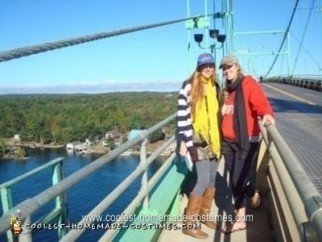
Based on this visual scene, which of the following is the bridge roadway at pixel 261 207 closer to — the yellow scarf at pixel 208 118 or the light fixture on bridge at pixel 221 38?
the yellow scarf at pixel 208 118

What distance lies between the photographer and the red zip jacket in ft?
13.9

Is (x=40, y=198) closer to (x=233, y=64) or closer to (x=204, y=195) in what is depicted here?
(x=233, y=64)

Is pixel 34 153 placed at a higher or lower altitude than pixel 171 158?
lower

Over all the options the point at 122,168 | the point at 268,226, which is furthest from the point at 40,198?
the point at 122,168

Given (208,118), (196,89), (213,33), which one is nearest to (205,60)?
(196,89)

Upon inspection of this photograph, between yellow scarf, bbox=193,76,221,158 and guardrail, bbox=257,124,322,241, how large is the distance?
0.51 meters

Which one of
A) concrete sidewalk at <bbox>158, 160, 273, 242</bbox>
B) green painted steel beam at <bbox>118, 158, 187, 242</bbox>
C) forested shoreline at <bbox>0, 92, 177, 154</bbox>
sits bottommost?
forested shoreline at <bbox>0, 92, 177, 154</bbox>

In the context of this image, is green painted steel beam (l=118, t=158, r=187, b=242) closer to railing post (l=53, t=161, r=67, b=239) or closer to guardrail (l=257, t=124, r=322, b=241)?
railing post (l=53, t=161, r=67, b=239)

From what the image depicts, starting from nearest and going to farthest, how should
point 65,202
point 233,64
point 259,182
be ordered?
point 65,202
point 233,64
point 259,182

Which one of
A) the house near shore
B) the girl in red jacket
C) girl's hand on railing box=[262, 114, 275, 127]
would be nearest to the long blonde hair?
the girl in red jacket

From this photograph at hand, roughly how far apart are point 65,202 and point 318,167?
119 inches

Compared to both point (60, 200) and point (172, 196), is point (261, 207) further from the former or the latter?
point (60, 200)

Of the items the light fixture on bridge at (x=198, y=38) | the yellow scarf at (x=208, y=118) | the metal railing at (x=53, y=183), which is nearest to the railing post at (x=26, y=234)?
the metal railing at (x=53, y=183)

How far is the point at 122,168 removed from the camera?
64.2 m
